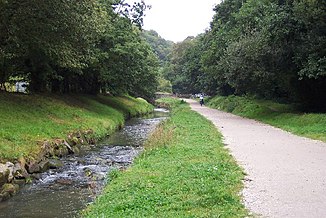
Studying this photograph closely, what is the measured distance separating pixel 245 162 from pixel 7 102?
1479 centimetres

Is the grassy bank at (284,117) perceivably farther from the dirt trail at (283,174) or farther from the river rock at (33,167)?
the river rock at (33,167)

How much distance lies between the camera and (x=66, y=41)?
22656mm

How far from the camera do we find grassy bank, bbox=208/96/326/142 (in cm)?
2152

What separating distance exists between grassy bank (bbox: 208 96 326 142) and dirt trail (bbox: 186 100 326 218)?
1916mm

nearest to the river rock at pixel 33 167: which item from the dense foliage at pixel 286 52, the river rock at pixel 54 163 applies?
the river rock at pixel 54 163

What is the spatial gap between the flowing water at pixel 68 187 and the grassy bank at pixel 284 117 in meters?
9.50

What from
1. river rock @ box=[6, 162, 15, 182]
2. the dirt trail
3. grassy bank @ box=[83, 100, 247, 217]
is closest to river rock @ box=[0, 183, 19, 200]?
river rock @ box=[6, 162, 15, 182]

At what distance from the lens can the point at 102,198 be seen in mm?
9977

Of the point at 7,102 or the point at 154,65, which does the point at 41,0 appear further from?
the point at 154,65

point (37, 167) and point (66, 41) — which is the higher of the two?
point (66, 41)

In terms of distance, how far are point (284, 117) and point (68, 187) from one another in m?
20.0

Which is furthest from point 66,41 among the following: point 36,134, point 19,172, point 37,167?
point 19,172

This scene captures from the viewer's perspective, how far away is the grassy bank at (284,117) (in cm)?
2152

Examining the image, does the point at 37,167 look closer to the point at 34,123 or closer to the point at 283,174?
the point at 34,123
